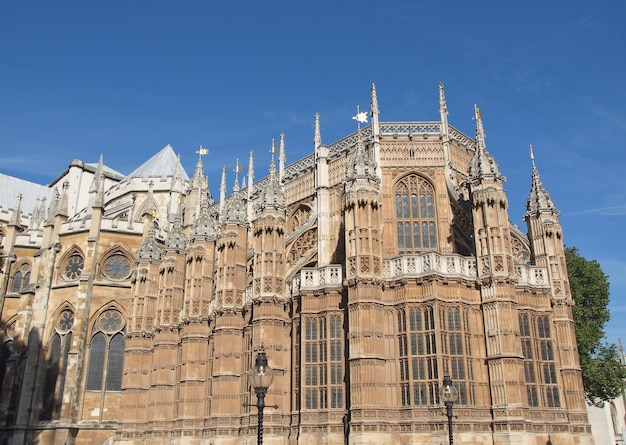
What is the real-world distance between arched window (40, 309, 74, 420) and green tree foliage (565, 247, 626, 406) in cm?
3398

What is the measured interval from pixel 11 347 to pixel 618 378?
1612 inches

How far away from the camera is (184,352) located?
3422 centimetres

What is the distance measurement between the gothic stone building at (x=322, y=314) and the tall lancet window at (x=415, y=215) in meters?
0.09

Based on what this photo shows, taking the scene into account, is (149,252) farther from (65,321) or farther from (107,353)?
(65,321)

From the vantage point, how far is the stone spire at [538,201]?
30172 millimetres

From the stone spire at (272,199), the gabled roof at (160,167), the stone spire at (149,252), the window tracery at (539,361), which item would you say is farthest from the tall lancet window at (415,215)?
the gabled roof at (160,167)

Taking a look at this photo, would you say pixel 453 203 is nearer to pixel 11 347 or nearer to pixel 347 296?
pixel 347 296

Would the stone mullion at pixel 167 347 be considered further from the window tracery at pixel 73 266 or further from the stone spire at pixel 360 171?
the stone spire at pixel 360 171

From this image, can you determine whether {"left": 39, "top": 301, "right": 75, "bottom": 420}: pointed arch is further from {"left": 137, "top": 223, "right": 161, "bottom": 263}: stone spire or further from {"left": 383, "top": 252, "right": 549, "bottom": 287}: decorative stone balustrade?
{"left": 383, "top": 252, "right": 549, "bottom": 287}: decorative stone balustrade

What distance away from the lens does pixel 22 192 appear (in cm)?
Answer: 6644

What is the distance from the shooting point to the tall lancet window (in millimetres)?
30812

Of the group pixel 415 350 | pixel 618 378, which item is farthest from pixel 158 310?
pixel 618 378

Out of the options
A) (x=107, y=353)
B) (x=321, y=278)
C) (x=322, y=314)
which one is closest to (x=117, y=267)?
(x=107, y=353)

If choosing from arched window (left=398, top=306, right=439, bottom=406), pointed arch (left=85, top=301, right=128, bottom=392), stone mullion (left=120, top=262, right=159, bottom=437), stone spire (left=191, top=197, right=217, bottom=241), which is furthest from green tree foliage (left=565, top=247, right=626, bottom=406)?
pointed arch (left=85, top=301, right=128, bottom=392)
